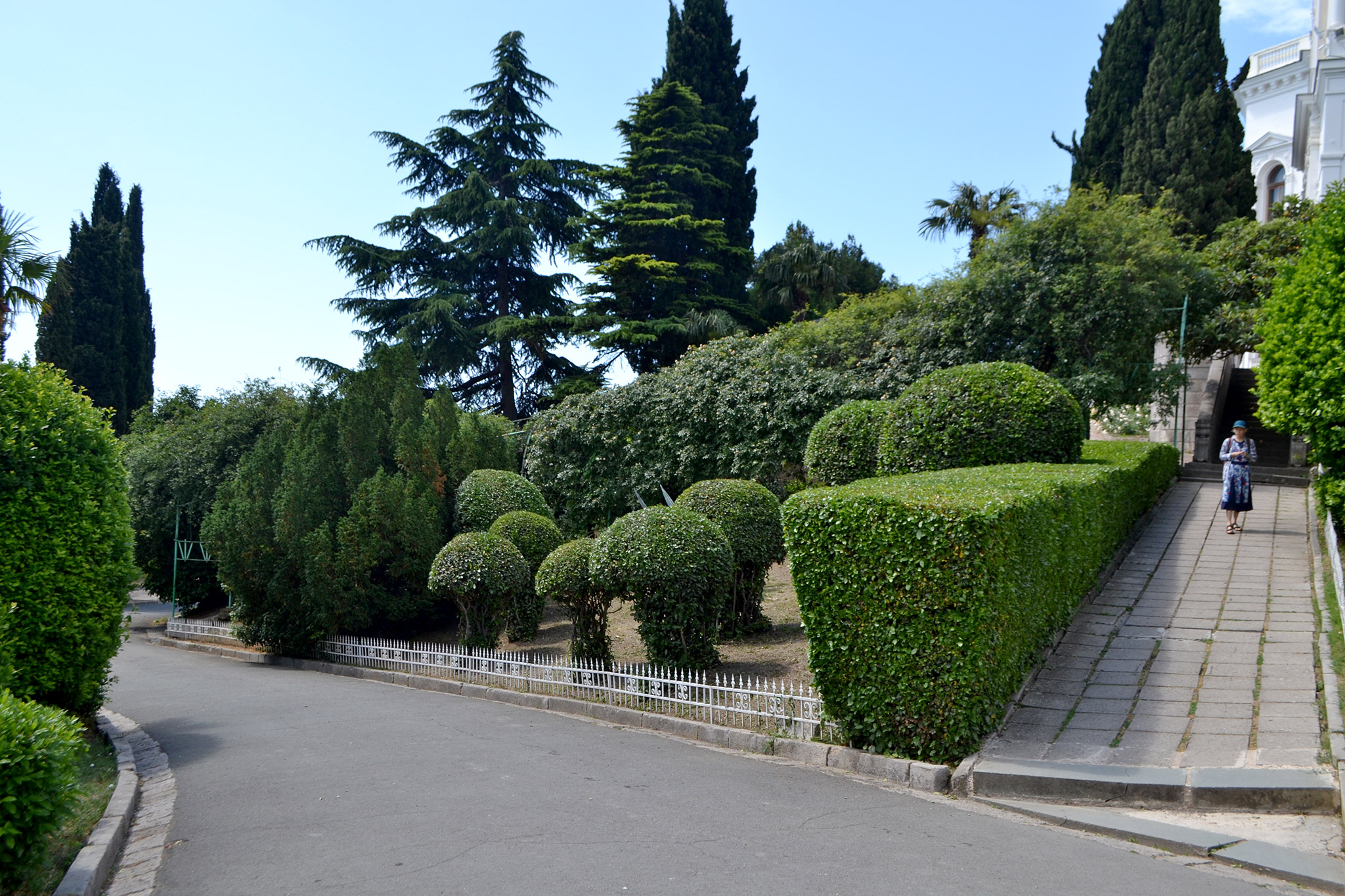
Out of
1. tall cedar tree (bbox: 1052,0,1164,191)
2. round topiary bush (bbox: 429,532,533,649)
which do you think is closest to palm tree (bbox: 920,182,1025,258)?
tall cedar tree (bbox: 1052,0,1164,191)

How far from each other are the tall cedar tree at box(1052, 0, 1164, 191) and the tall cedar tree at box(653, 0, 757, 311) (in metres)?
13.5

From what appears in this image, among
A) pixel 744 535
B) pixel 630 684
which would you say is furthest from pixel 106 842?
pixel 744 535

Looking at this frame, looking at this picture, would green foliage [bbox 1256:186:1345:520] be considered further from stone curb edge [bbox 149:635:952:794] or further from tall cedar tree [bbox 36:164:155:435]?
tall cedar tree [bbox 36:164:155:435]

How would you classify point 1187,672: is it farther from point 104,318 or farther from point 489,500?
point 104,318

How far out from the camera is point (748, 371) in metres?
18.7

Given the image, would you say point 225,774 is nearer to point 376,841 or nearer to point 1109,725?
point 376,841

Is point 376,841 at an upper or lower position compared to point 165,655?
upper

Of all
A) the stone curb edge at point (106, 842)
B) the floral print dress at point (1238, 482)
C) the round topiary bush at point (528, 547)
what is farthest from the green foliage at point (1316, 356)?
the stone curb edge at point (106, 842)

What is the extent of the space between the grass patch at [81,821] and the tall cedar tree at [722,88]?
3094 centimetres

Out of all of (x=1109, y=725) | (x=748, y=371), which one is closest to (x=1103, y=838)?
(x=1109, y=725)

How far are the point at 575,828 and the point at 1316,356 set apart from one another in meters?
9.92

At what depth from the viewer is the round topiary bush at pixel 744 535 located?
12.1 m

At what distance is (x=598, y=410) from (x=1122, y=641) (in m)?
13.6

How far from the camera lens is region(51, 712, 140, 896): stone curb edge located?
4.81 meters
